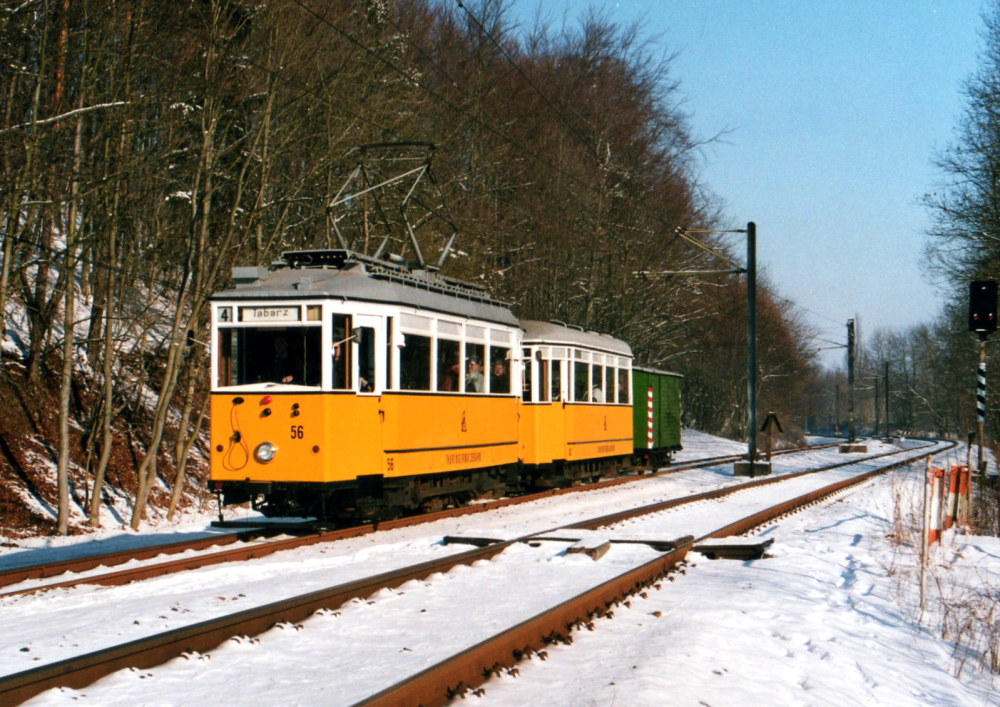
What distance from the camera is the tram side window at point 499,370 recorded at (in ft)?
54.1

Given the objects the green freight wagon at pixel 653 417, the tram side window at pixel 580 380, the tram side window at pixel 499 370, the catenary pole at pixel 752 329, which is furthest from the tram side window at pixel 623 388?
the tram side window at pixel 499 370

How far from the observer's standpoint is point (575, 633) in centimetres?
727

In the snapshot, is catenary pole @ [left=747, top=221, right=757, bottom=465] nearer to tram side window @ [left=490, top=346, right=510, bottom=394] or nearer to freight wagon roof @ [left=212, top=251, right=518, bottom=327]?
tram side window @ [left=490, top=346, right=510, bottom=394]

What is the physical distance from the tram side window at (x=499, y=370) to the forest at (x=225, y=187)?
6.52 feet

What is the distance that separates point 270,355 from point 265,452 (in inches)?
44.7

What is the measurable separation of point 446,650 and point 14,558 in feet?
22.4

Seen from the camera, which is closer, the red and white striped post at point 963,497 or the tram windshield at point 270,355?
the tram windshield at point 270,355

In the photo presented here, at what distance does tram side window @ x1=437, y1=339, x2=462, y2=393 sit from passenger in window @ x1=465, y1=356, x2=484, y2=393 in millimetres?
329

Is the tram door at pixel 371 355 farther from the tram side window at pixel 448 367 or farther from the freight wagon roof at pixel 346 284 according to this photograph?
the tram side window at pixel 448 367

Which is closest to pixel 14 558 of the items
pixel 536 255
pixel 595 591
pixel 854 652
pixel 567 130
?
pixel 595 591

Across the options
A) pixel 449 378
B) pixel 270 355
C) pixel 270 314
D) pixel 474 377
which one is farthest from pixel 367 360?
pixel 474 377

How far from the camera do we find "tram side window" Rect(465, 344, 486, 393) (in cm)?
1554

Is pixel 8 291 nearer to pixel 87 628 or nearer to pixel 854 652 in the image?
pixel 87 628

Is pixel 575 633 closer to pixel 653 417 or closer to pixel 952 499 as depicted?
pixel 952 499
